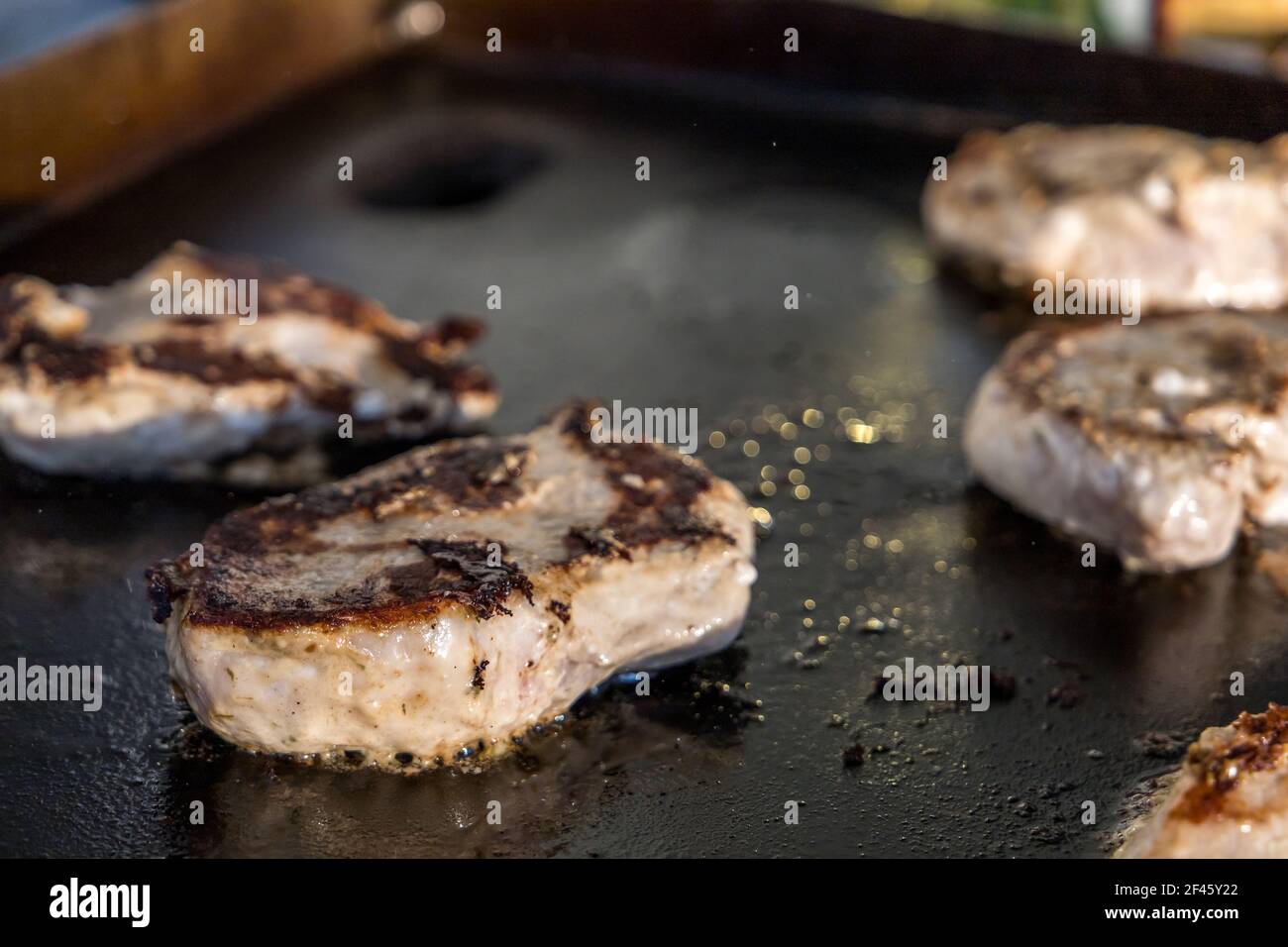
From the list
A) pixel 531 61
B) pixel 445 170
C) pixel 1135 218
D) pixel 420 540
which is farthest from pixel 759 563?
pixel 531 61

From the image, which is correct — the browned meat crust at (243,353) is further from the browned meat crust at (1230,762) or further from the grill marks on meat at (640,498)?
the browned meat crust at (1230,762)

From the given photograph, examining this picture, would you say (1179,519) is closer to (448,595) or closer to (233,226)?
(448,595)

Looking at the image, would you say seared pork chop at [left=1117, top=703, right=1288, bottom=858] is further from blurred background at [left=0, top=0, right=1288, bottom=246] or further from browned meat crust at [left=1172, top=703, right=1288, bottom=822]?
blurred background at [left=0, top=0, right=1288, bottom=246]

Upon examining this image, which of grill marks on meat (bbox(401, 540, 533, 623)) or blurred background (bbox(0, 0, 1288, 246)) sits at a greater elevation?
blurred background (bbox(0, 0, 1288, 246))

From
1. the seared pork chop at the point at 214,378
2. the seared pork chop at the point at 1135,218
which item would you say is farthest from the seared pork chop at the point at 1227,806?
the seared pork chop at the point at 1135,218

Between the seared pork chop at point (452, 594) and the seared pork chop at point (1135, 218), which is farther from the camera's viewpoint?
the seared pork chop at point (1135, 218)

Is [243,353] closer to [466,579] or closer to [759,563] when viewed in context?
[466,579]

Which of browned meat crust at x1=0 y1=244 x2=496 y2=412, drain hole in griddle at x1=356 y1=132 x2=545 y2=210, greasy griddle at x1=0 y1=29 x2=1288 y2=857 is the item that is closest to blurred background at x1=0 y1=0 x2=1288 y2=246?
greasy griddle at x1=0 y1=29 x2=1288 y2=857

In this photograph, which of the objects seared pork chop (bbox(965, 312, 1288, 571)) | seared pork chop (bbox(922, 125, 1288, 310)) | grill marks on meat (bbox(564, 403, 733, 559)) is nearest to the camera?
grill marks on meat (bbox(564, 403, 733, 559))
